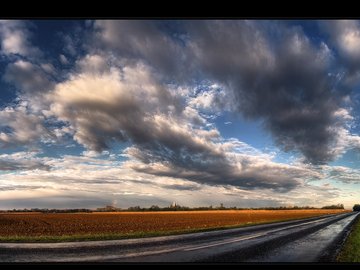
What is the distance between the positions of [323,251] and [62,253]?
10.4m
